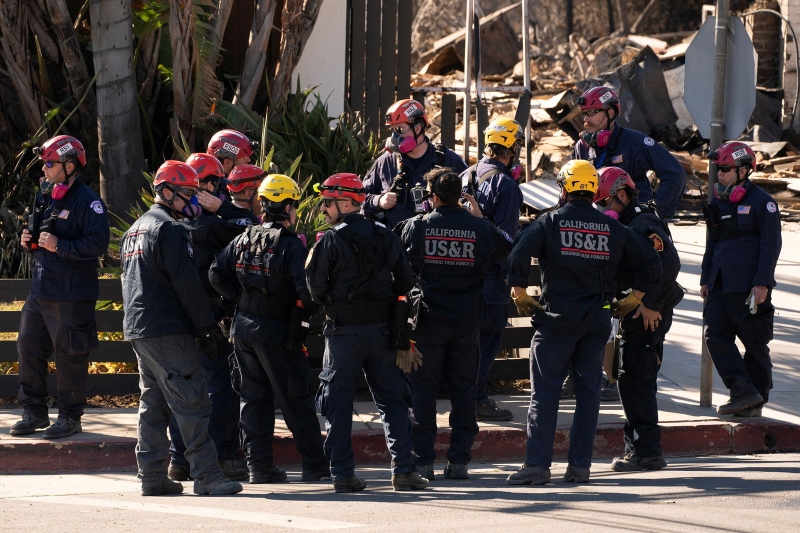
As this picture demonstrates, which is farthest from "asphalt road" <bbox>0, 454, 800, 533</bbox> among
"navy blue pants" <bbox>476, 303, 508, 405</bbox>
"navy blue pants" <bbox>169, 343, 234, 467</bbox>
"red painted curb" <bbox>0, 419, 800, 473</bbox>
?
"navy blue pants" <bbox>476, 303, 508, 405</bbox>

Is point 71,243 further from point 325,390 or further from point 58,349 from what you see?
point 325,390

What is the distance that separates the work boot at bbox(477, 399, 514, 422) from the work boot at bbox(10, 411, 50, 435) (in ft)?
10.4

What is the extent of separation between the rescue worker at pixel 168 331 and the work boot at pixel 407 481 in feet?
3.19

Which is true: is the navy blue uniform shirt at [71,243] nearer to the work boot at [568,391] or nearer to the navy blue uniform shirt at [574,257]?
the navy blue uniform shirt at [574,257]

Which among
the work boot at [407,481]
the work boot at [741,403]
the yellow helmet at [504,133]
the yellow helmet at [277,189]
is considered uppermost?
the yellow helmet at [504,133]

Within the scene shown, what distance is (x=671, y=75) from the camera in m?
21.6

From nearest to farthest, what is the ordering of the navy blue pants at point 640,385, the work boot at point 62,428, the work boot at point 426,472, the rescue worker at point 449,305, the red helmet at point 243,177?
the rescue worker at point 449,305 → the work boot at point 426,472 → the navy blue pants at point 640,385 → the red helmet at point 243,177 → the work boot at point 62,428

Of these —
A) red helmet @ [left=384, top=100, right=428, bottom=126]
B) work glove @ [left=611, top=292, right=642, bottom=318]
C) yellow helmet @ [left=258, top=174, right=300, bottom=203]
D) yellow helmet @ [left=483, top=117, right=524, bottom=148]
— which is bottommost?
work glove @ [left=611, top=292, right=642, bottom=318]

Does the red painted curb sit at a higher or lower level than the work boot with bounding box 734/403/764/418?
lower

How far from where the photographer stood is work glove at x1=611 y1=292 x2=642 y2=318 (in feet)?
23.6

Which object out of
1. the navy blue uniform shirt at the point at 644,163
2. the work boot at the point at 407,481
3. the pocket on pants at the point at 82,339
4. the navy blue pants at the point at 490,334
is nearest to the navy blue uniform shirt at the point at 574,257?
the navy blue pants at the point at 490,334

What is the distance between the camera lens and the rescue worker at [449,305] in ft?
23.4

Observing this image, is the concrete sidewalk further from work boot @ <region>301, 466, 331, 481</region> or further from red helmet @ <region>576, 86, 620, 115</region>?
red helmet @ <region>576, 86, 620, 115</region>

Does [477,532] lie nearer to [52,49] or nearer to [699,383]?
[699,383]
